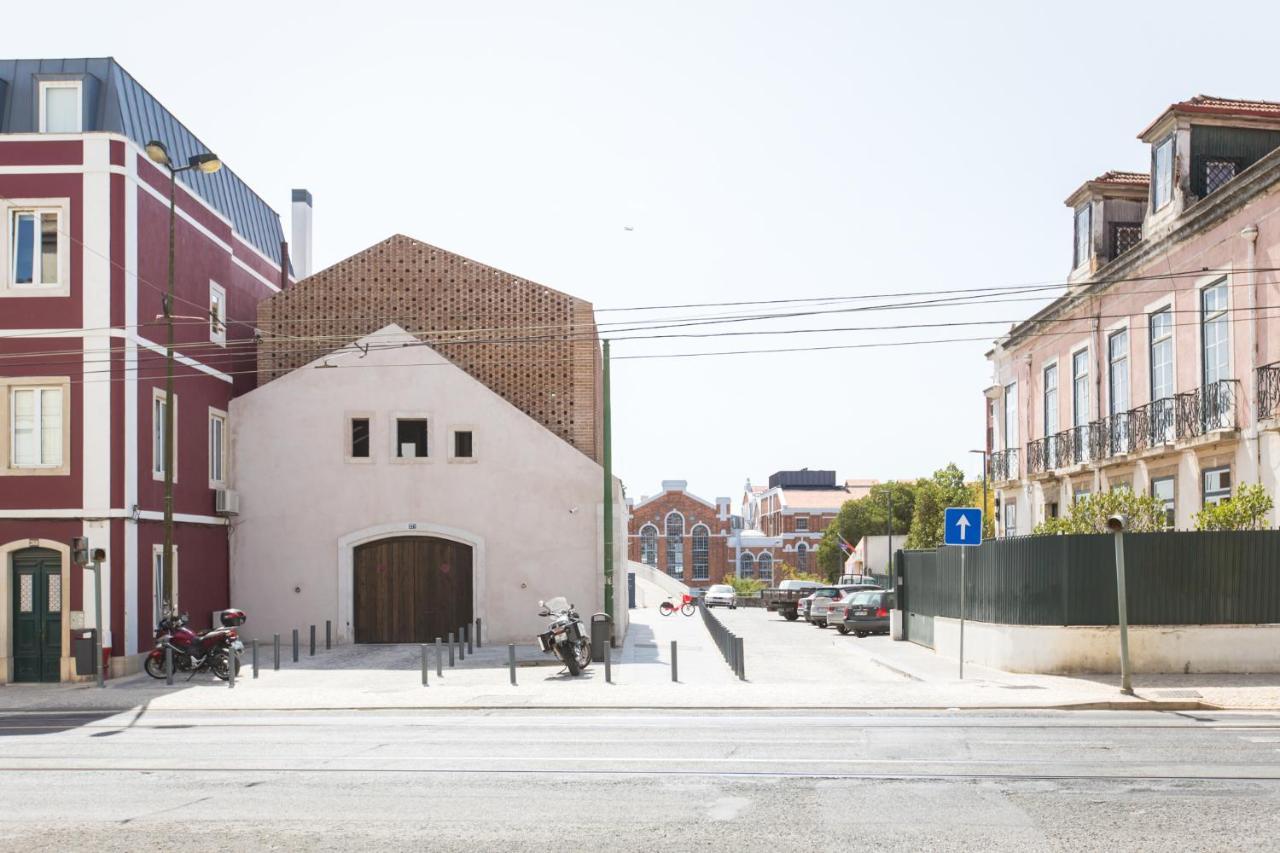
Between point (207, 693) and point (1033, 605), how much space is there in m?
13.6

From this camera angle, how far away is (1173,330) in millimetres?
26172

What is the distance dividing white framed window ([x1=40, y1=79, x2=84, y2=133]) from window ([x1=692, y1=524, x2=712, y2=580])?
328 ft

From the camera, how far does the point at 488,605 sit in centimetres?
3075

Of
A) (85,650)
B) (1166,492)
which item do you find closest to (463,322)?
(85,650)

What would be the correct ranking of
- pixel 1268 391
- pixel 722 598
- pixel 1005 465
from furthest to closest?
pixel 722 598 < pixel 1005 465 < pixel 1268 391

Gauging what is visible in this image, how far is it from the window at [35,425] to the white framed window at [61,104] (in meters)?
5.26

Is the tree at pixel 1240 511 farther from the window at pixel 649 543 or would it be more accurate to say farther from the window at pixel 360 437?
the window at pixel 649 543

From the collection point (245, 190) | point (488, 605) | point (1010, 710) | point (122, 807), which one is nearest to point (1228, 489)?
point (1010, 710)

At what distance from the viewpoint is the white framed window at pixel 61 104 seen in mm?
25562

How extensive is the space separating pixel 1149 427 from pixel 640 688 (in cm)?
1285

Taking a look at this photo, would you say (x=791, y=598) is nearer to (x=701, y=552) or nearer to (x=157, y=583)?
(x=157, y=583)

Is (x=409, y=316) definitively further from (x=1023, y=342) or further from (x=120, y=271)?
(x=1023, y=342)

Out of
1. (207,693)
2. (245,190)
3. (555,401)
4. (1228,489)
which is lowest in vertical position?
(207,693)

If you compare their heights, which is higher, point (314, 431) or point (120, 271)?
point (120, 271)
